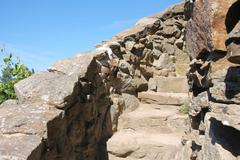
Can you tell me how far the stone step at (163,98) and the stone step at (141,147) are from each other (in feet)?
3.28

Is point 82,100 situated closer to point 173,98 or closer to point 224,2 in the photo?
point 173,98

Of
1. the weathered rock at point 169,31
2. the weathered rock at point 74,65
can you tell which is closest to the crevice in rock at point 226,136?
the weathered rock at point 74,65

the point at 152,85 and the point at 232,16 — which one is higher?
the point at 232,16

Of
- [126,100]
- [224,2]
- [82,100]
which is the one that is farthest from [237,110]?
[126,100]

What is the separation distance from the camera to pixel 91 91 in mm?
5164

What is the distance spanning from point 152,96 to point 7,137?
3396 mm

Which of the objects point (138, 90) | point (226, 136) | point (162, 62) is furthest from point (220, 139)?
point (162, 62)

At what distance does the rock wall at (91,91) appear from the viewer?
3646 millimetres

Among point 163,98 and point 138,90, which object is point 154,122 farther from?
point 138,90

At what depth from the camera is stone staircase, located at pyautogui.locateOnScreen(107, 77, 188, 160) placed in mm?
5047

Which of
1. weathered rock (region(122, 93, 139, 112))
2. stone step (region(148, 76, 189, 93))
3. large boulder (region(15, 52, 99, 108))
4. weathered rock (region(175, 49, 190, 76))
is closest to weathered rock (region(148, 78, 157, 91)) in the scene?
stone step (region(148, 76, 189, 93))

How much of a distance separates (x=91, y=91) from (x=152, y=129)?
1.26 m

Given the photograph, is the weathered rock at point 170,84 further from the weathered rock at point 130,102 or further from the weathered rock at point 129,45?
the weathered rock at point 129,45

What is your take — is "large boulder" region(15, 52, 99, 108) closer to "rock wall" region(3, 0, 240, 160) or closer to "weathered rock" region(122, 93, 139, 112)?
"rock wall" region(3, 0, 240, 160)
